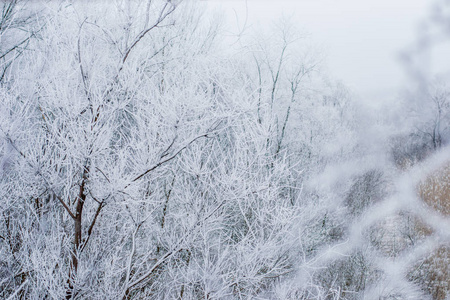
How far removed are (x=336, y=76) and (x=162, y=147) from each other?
2074 cm

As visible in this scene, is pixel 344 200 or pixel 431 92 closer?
pixel 344 200

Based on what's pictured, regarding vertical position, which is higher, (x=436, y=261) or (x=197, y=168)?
(x=197, y=168)

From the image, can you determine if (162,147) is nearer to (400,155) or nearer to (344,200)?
(344,200)

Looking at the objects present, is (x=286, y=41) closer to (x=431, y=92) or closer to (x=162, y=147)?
(x=162, y=147)

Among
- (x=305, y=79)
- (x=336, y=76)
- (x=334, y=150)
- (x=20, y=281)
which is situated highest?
(x=336, y=76)

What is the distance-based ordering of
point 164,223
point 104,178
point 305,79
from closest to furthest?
point 104,178 → point 164,223 → point 305,79

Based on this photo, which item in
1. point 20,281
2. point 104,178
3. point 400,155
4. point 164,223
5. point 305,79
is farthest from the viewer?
point 400,155

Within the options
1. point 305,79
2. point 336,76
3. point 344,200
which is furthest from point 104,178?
point 336,76

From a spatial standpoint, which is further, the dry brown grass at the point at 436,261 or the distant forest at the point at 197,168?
the dry brown grass at the point at 436,261

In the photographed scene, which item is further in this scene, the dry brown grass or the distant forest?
the dry brown grass

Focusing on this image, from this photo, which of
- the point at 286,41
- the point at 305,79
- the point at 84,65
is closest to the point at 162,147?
the point at 84,65

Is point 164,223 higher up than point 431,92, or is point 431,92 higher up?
point 431,92

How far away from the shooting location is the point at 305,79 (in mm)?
13273

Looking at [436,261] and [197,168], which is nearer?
[197,168]
